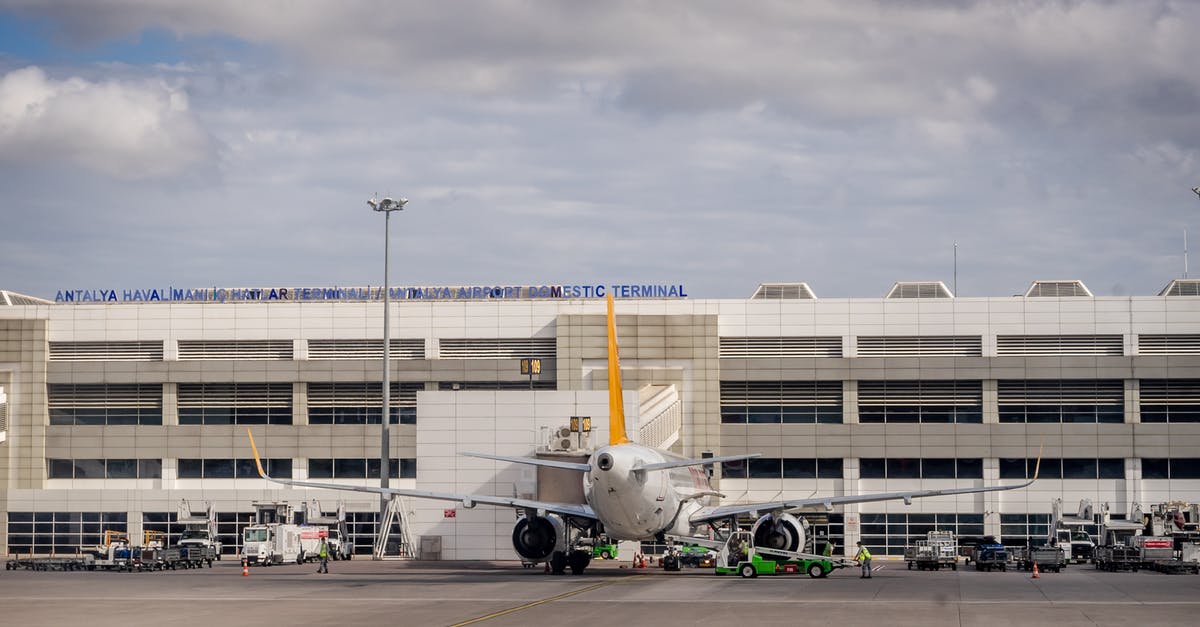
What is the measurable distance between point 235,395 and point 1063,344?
207 feet

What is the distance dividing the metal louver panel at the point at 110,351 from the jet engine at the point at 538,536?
53458 millimetres

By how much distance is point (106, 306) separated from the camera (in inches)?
4306

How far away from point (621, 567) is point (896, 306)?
1535 inches

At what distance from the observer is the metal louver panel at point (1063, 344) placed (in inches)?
4156

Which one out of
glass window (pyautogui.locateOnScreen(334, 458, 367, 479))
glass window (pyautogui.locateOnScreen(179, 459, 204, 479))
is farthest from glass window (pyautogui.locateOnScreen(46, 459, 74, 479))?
glass window (pyautogui.locateOnScreen(334, 458, 367, 479))

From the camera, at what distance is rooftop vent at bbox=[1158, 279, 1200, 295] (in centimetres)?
10762

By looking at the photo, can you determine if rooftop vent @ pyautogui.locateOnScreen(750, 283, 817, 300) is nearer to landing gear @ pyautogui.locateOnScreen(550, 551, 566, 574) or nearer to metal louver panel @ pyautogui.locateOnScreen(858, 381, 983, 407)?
metal louver panel @ pyautogui.locateOnScreen(858, 381, 983, 407)

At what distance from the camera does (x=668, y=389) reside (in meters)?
102

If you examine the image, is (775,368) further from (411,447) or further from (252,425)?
(252,425)

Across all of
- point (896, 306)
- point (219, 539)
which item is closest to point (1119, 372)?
point (896, 306)

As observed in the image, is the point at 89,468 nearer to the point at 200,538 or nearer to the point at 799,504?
the point at 200,538

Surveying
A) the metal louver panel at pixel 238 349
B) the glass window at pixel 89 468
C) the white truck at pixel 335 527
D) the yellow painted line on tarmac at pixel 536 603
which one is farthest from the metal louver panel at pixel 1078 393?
the glass window at pixel 89 468

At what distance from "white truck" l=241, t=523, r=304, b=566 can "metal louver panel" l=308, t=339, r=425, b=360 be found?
24018mm

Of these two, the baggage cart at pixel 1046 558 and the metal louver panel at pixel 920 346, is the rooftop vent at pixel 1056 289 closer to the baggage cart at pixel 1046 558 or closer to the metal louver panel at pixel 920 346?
the metal louver panel at pixel 920 346
